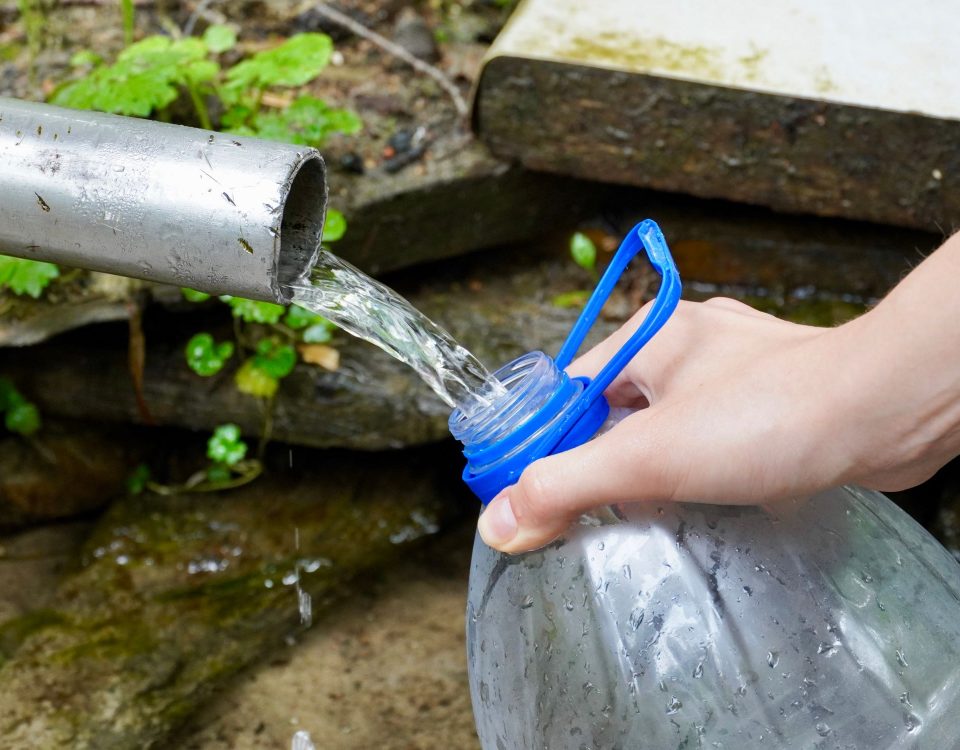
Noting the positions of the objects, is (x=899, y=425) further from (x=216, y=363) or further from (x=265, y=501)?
(x=265, y=501)

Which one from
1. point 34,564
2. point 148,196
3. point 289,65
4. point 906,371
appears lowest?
point 34,564

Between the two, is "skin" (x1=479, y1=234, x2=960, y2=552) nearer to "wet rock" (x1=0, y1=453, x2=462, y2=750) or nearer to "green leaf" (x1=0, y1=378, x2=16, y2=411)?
"wet rock" (x1=0, y1=453, x2=462, y2=750)

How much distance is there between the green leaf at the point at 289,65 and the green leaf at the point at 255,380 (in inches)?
25.4

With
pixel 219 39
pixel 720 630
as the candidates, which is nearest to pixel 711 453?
pixel 720 630

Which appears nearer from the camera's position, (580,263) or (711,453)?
(711,453)

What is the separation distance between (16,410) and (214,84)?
952mm

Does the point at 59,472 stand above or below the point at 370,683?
below

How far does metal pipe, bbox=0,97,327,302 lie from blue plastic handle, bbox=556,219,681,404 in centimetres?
37

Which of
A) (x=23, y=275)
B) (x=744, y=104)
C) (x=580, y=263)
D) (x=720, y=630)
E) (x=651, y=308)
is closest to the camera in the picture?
(x=651, y=308)

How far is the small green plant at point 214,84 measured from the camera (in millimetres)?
2230

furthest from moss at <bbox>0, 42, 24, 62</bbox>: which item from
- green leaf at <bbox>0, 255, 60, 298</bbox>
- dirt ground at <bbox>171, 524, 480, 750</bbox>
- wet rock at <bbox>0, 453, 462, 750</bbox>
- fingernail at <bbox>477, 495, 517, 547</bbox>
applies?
fingernail at <bbox>477, 495, 517, 547</bbox>

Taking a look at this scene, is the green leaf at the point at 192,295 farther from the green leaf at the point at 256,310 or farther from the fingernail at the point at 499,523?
the fingernail at the point at 499,523

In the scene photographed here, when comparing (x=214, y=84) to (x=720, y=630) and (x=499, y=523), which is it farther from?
(x=720, y=630)

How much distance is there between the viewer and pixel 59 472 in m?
2.68
